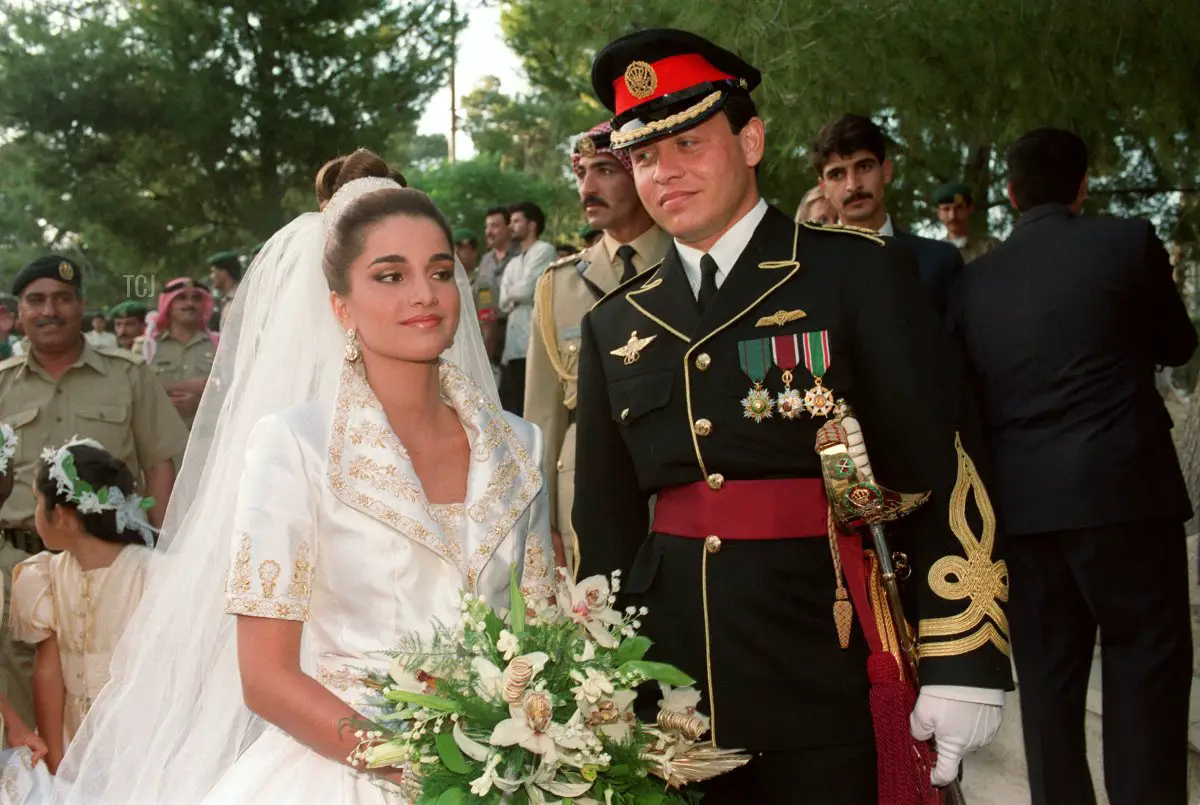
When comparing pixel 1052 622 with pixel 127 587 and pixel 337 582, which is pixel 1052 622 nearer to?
pixel 337 582

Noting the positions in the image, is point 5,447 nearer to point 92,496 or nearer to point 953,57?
point 92,496

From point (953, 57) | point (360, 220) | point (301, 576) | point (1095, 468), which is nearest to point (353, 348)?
point (360, 220)

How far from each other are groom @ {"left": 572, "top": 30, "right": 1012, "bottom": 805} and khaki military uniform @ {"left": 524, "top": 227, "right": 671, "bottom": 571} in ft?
5.88

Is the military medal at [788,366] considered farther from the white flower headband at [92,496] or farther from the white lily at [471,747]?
the white flower headband at [92,496]

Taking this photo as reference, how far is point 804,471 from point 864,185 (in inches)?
96.9

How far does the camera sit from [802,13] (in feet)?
20.5

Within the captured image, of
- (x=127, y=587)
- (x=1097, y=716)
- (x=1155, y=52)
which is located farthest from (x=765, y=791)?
(x=1155, y=52)

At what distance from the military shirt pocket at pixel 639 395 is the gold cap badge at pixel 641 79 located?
0.64 meters

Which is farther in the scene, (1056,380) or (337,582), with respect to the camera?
(1056,380)

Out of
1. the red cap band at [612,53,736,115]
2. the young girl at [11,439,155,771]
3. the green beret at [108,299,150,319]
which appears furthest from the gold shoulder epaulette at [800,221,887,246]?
the green beret at [108,299,150,319]

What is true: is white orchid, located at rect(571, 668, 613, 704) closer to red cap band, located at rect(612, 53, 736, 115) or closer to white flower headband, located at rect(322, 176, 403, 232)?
white flower headband, located at rect(322, 176, 403, 232)

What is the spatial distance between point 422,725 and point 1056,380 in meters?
3.18

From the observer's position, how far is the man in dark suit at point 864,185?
16.3ft

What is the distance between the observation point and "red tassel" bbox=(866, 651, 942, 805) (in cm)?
261
